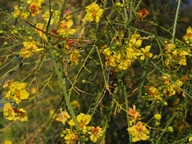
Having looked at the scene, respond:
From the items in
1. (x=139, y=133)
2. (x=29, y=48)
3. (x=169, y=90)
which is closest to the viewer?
(x=139, y=133)

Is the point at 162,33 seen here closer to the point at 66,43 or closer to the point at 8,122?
the point at 66,43

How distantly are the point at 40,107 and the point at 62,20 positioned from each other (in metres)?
0.90

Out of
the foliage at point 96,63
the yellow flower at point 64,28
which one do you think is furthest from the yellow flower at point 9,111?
the yellow flower at point 64,28

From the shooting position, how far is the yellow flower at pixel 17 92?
2.31 ft

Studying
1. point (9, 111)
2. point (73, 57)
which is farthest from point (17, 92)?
point (73, 57)

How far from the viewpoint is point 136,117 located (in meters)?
0.72

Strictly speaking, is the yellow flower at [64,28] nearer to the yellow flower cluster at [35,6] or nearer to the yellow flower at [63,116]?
the yellow flower cluster at [35,6]

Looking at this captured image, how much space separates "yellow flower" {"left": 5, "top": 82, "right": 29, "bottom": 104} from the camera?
70 centimetres

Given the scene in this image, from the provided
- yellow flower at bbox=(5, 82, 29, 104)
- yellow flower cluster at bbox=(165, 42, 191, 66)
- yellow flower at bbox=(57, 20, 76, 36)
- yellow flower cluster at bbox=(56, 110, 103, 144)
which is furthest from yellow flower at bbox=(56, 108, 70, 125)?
yellow flower cluster at bbox=(165, 42, 191, 66)

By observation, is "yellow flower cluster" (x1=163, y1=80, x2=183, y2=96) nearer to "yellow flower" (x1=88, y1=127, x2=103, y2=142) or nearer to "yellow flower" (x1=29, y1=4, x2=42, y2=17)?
"yellow flower" (x1=88, y1=127, x2=103, y2=142)

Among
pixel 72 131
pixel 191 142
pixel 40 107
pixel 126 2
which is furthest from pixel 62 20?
pixel 40 107

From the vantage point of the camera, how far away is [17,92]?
28.1 inches

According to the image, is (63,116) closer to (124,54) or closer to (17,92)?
(17,92)

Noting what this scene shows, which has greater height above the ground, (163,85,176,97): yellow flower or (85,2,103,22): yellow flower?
(85,2,103,22): yellow flower
